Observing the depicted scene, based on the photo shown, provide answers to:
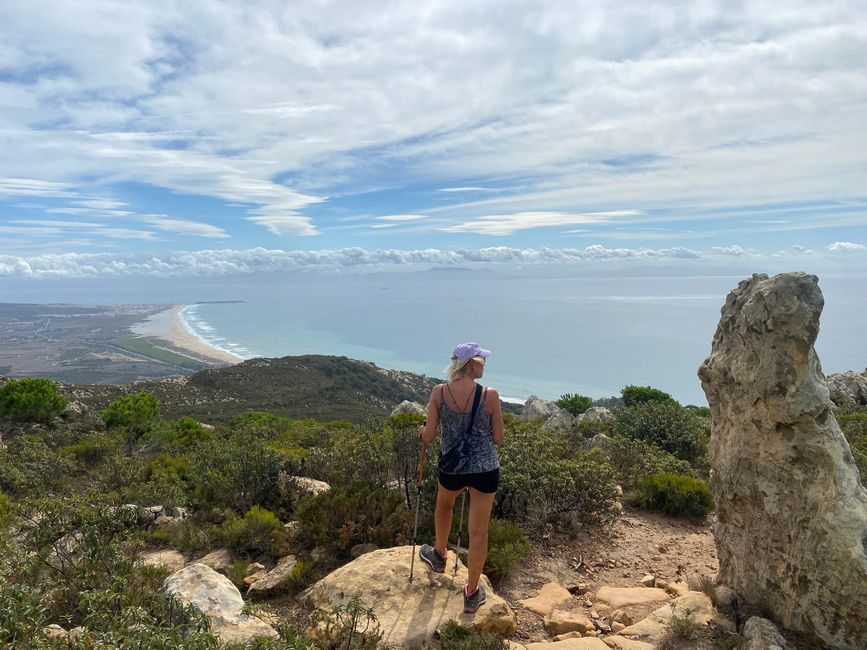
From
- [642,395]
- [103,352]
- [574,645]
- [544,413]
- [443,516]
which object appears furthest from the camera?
[103,352]

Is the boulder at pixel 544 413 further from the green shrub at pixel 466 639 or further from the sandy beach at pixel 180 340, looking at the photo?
the sandy beach at pixel 180 340

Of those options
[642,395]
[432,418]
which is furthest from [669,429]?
[642,395]

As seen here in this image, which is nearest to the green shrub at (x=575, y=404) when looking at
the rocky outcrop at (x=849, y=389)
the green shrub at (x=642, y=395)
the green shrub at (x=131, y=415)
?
the green shrub at (x=642, y=395)

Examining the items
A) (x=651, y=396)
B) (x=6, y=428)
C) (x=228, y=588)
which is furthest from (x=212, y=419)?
(x=228, y=588)

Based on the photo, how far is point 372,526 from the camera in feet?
17.7

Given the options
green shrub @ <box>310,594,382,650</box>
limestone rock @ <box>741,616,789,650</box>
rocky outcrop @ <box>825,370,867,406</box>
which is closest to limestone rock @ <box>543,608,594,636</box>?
limestone rock @ <box>741,616,789,650</box>

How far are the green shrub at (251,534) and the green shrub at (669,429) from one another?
24.5 feet

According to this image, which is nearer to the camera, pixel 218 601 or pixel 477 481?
pixel 218 601

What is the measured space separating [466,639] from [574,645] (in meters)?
0.82

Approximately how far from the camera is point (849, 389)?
18.2m

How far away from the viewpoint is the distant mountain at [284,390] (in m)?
38.5

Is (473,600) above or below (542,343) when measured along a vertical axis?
above

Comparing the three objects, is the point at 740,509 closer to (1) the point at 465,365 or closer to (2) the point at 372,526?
(1) the point at 465,365

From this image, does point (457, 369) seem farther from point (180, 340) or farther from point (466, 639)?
point (180, 340)
